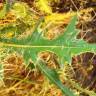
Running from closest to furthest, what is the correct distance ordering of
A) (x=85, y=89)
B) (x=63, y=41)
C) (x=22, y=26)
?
(x=63, y=41), (x=22, y=26), (x=85, y=89)

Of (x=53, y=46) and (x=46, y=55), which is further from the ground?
(x=53, y=46)

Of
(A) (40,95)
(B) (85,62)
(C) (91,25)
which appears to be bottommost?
(A) (40,95)

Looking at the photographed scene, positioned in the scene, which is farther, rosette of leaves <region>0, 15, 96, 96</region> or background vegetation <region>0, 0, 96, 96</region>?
background vegetation <region>0, 0, 96, 96</region>

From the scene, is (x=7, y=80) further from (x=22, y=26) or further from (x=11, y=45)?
(x=11, y=45)

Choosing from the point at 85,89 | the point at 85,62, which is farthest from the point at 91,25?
the point at 85,89

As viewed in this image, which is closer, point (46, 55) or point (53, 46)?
point (53, 46)

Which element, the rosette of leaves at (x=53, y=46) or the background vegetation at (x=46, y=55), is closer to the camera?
the rosette of leaves at (x=53, y=46)

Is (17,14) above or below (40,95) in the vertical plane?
above

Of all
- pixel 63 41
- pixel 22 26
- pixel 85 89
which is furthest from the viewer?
pixel 85 89
